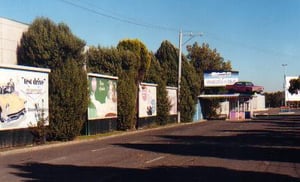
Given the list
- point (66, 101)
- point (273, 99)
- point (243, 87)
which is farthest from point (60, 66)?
point (273, 99)

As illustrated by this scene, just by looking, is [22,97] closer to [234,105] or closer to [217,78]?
[217,78]

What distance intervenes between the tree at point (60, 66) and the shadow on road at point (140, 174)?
1334 cm

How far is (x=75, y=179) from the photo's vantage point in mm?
12906

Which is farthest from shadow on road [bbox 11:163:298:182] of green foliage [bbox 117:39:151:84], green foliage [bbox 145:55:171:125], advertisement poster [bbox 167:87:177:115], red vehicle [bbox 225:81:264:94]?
red vehicle [bbox 225:81:264:94]

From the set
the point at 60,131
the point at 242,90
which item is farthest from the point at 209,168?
the point at 242,90

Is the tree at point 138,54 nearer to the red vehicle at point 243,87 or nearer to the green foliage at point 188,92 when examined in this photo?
the green foliage at point 188,92

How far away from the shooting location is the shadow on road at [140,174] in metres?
13.0

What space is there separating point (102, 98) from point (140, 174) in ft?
74.6

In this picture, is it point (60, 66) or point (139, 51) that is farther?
point (139, 51)

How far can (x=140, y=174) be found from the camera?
13805 millimetres

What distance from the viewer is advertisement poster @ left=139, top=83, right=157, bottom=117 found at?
44.5 metres

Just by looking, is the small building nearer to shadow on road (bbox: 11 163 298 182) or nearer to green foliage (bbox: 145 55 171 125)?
green foliage (bbox: 145 55 171 125)

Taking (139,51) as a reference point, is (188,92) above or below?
below

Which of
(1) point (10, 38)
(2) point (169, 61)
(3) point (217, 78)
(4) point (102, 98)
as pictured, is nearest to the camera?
(1) point (10, 38)
